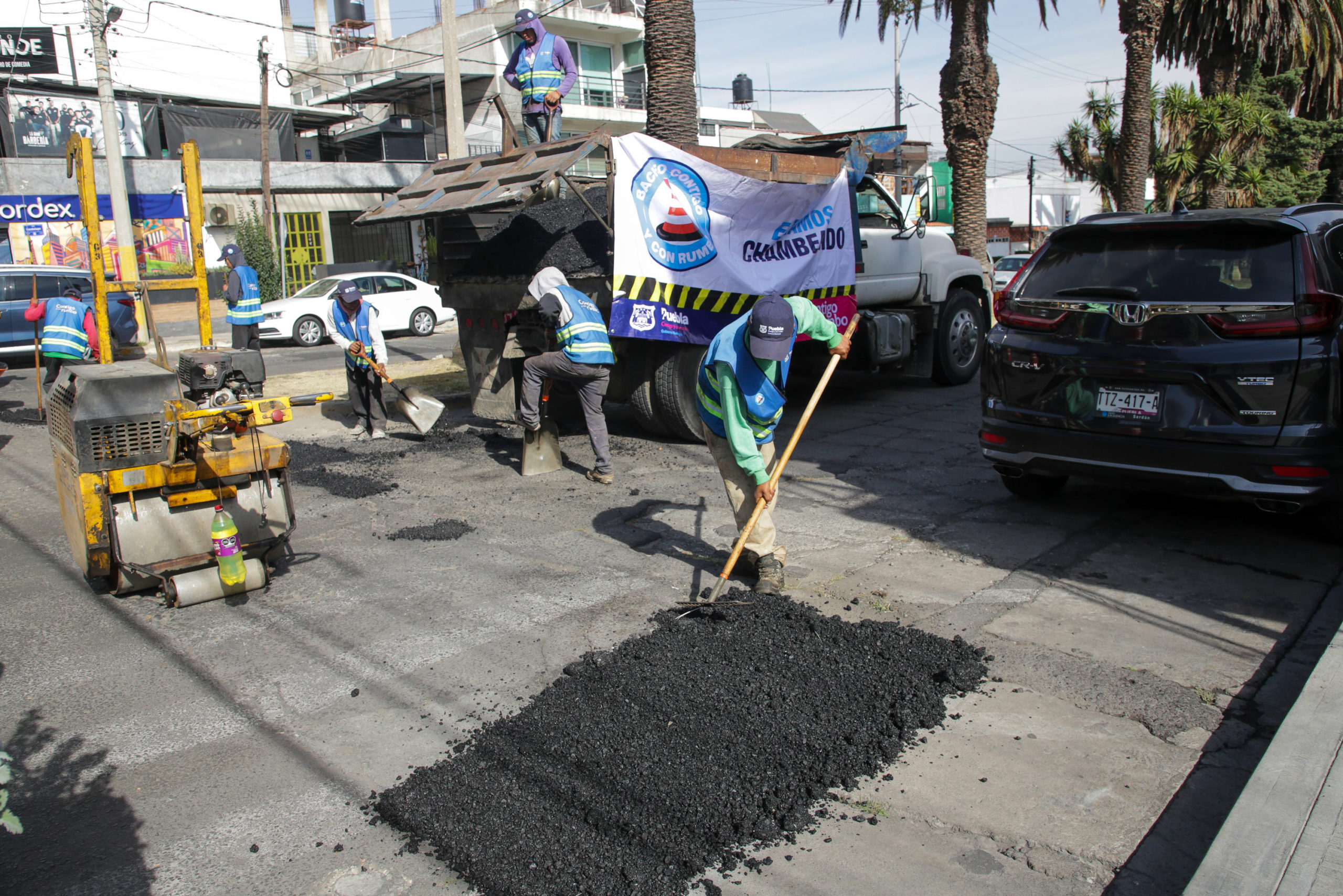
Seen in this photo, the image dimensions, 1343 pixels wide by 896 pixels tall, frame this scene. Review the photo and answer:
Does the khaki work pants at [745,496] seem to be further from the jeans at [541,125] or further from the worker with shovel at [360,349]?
the jeans at [541,125]

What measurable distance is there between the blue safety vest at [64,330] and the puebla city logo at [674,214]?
5.87 meters

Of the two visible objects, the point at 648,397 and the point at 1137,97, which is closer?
the point at 648,397

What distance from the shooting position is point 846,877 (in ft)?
8.77

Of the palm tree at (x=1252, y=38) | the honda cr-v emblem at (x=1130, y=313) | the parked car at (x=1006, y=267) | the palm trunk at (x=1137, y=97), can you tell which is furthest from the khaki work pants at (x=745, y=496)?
the parked car at (x=1006, y=267)

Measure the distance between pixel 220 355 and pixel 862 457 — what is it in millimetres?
4801

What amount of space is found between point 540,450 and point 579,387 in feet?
2.04

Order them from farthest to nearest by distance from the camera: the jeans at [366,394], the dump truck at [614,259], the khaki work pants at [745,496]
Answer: the jeans at [366,394] < the dump truck at [614,259] < the khaki work pants at [745,496]

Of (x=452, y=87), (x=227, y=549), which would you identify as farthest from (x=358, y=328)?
(x=452, y=87)

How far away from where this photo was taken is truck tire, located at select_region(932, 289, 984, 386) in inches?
414

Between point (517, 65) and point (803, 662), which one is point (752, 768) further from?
point (517, 65)

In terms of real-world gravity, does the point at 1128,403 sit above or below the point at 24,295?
below

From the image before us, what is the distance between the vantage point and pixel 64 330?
8.98 m

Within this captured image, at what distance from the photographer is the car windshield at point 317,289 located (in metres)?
18.5

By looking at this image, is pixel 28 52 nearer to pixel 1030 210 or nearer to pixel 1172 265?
pixel 1172 265
